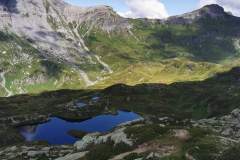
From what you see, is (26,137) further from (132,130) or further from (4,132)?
(132,130)

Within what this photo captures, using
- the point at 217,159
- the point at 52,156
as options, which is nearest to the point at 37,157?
the point at 52,156

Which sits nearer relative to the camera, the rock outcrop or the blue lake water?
the rock outcrop

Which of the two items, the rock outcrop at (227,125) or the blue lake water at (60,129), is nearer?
the rock outcrop at (227,125)

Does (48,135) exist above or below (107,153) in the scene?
below

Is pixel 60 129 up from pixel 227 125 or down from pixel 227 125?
down

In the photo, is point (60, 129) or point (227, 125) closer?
point (227, 125)

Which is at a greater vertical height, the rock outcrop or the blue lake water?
the rock outcrop

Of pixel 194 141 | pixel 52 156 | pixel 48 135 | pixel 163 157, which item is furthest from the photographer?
pixel 48 135

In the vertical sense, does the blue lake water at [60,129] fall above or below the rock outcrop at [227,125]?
below

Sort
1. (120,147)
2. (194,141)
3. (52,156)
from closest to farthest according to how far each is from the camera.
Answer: (194,141) < (120,147) < (52,156)

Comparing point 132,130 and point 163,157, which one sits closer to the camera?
point 163,157

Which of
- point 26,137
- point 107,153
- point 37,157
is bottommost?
point 26,137
